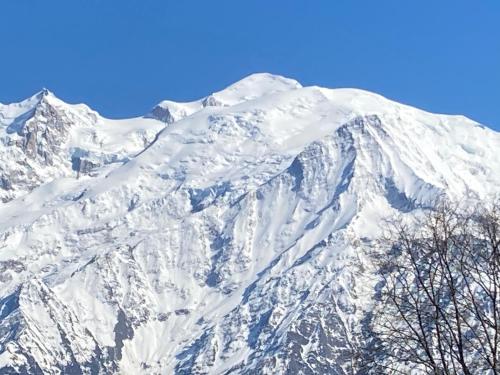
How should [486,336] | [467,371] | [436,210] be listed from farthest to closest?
[436,210] → [486,336] → [467,371]

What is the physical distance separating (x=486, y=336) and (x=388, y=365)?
9.09ft

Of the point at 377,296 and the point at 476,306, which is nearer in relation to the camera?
the point at 476,306

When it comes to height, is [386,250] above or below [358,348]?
above

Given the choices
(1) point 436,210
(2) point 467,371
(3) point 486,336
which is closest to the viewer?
(2) point 467,371

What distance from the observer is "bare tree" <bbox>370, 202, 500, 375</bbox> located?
1209 inches

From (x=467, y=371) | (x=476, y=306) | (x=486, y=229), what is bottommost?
(x=467, y=371)

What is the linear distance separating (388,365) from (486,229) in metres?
4.38

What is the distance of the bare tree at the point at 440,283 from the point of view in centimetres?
3072

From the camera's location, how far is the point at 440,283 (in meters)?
31.2

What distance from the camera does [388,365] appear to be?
32031 mm

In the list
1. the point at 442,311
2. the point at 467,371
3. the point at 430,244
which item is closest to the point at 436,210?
the point at 430,244

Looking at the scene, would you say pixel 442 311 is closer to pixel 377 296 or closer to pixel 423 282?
pixel 423 282

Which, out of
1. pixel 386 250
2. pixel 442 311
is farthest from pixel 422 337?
pixel 386 250

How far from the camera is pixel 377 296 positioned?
3347 cm
